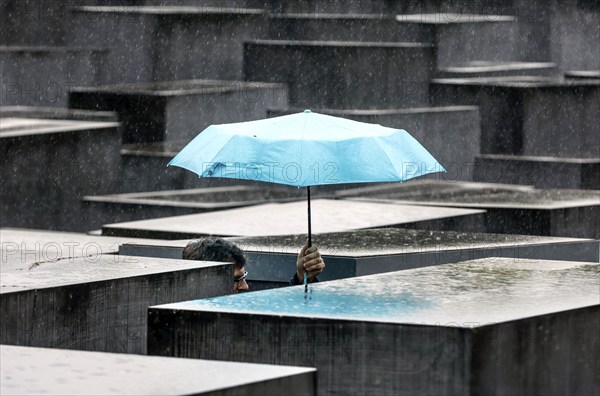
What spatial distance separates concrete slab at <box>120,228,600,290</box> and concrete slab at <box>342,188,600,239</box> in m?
1.91

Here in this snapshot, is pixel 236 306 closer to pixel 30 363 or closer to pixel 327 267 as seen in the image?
pixel 30 363

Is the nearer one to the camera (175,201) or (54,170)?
(175,201)

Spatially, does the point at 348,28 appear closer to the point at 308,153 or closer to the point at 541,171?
the point at 541,171

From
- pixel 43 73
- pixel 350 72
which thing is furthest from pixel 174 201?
pixel 43 73

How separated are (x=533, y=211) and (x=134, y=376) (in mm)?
7483

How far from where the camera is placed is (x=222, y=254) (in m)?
7.70

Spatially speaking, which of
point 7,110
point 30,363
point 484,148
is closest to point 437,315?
point 30,363

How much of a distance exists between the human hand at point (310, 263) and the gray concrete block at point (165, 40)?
11.0 m

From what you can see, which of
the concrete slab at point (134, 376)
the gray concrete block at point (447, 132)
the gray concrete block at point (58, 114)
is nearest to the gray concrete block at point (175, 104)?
the gray concrete block at point (58, 114)

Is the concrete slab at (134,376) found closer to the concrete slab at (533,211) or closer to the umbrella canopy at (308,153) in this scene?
the umbrella canopy at (308,153)

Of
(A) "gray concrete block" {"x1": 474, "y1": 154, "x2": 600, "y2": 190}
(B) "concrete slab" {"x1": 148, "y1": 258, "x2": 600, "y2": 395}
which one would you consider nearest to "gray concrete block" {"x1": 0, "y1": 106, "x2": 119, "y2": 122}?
(A) "gray concrete block" {"x1": 474, "y1": 154, "x2": 600, "y2": 190}

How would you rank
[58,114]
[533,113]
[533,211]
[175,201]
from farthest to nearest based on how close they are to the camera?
1. [533,113]
2. [58,114]
3. [175,201]
4. [533,211]

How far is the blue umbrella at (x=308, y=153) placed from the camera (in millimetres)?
6898

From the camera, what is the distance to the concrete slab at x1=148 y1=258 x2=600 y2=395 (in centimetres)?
552
